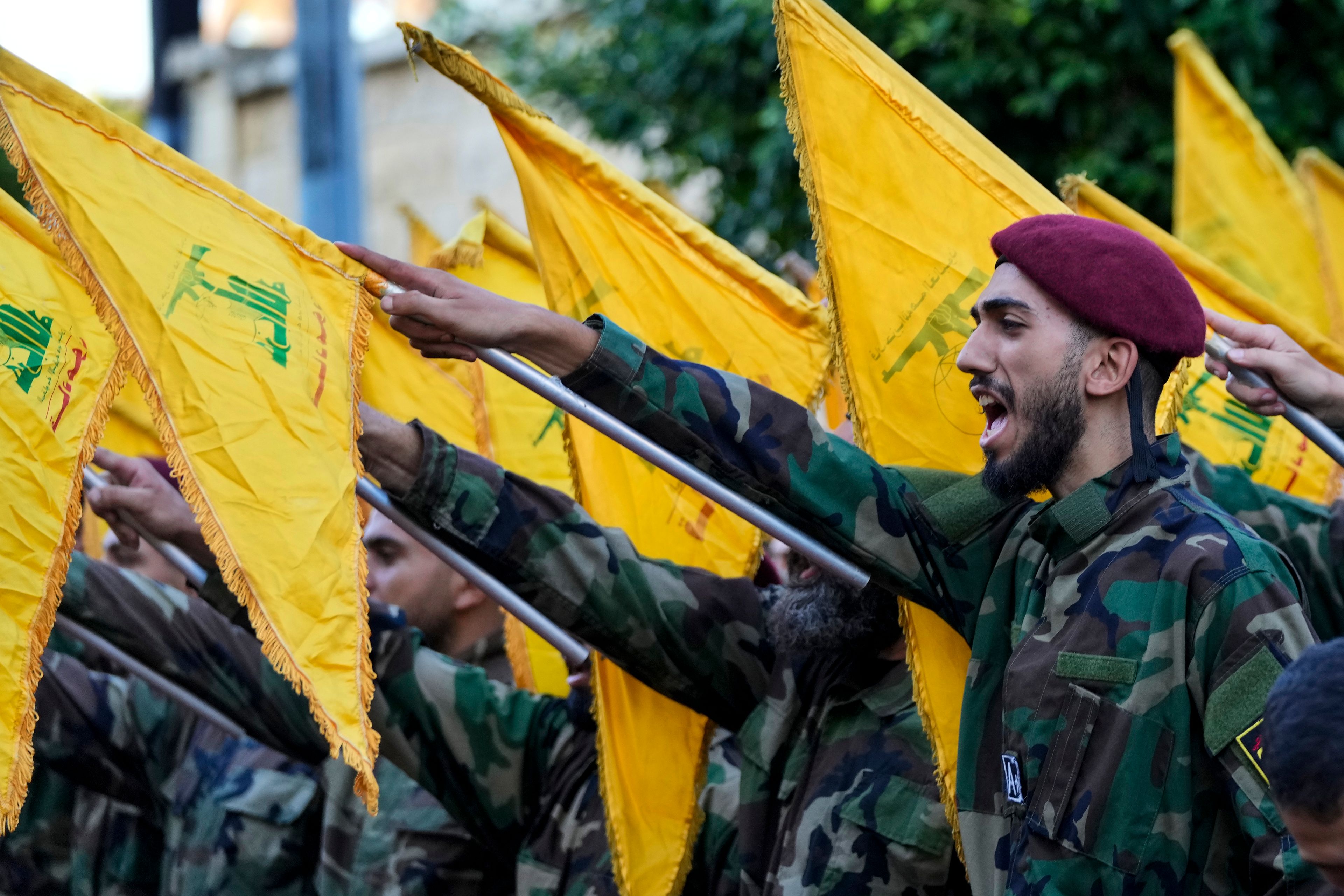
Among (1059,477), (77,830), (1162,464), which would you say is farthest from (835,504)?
(77,830)

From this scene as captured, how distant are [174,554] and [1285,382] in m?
2.60

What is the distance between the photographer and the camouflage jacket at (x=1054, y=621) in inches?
98.9

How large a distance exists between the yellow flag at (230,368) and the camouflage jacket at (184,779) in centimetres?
210

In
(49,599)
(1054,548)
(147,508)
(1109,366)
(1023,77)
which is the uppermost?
(1023,77)

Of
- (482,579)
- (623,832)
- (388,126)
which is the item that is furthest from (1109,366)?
(388,126)

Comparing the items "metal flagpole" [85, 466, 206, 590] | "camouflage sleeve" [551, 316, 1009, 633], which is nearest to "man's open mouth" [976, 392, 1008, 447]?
"camouflage sleeve" [551, 316, 1009, 633]

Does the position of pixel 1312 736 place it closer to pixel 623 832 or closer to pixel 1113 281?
pixel 1113 281

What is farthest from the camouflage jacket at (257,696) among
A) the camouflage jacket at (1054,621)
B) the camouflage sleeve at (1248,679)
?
the camouflage sleeve at (1248,679)

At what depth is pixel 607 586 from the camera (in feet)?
11.5

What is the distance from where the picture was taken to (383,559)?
493 centimetres

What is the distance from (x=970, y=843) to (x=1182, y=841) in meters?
0.46

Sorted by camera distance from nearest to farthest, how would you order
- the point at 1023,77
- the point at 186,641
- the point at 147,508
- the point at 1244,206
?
the point at 147,508 < the point at 186,641 < the point at 1244,206 < the point at 1023,77

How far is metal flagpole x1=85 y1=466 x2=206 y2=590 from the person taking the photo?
3924 mm

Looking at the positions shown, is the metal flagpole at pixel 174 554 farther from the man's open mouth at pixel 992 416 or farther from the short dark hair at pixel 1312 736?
the short dark hair at pixel 1312 736
